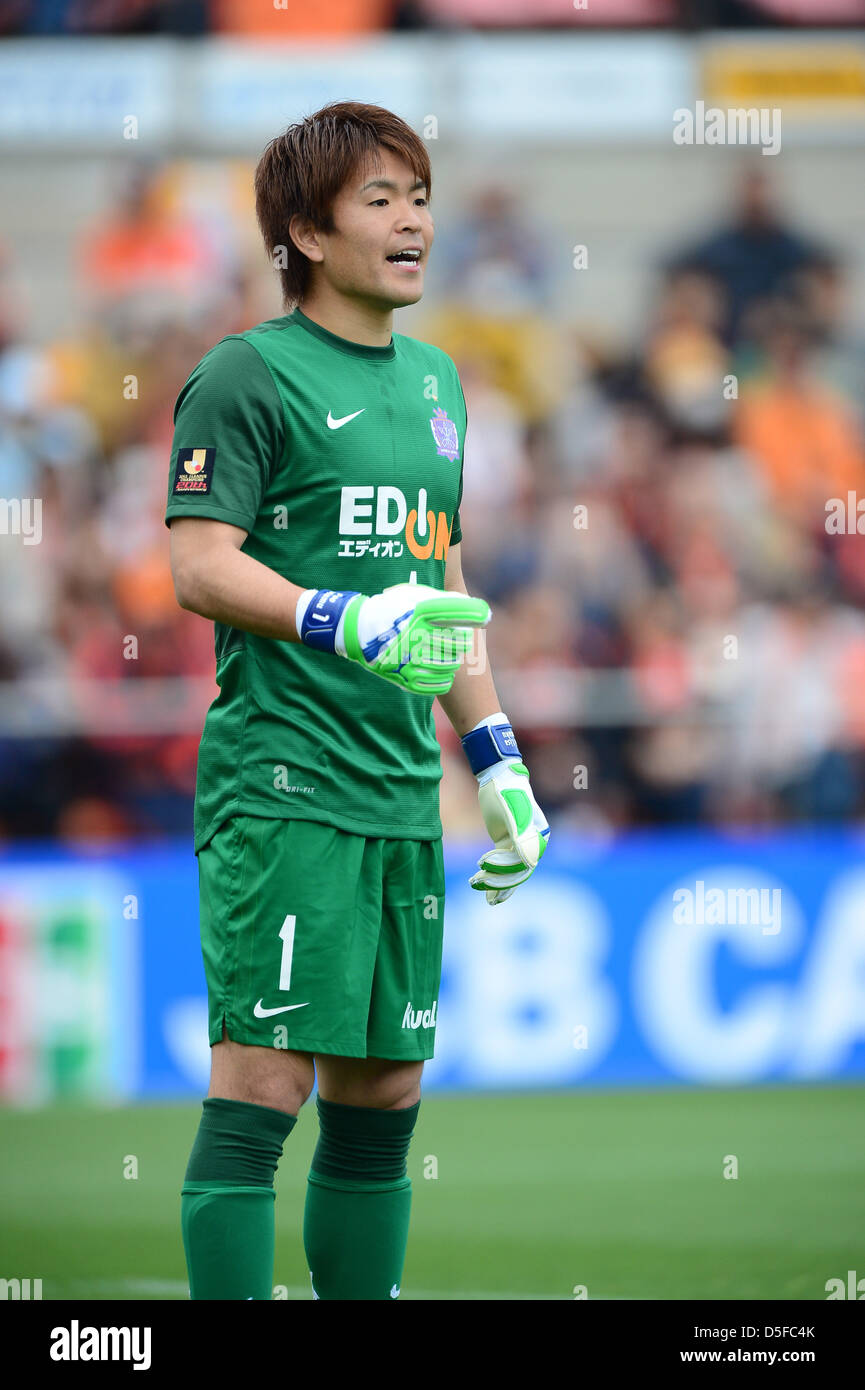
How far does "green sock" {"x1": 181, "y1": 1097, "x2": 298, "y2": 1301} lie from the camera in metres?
2.75

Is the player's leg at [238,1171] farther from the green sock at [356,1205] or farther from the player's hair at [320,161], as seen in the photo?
the player's hair at [320,161]

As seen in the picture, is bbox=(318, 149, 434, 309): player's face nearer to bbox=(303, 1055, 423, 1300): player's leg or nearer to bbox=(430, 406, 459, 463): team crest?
bbox=(430, 406, 459, 463): team crest

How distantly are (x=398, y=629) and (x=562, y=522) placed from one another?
591 centimetres

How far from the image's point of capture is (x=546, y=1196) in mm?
5098

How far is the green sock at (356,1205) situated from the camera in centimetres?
301

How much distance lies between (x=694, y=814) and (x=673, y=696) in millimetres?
563

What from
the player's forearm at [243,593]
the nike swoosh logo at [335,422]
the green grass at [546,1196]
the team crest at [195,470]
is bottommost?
the green grass at [546,1196]

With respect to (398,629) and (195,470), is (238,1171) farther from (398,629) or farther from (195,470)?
(195,470)

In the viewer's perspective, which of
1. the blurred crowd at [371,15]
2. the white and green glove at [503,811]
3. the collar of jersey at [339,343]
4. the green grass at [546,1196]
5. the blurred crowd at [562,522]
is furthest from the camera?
the blurred crowd at [371,15]

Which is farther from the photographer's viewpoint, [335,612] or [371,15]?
[371,15]

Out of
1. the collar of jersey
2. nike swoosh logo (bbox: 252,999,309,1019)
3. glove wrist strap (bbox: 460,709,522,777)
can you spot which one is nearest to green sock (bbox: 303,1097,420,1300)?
nike swoosh logo (bbox: 252,999,309,1019)

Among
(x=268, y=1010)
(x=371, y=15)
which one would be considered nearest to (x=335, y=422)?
(x=268, y=1010)

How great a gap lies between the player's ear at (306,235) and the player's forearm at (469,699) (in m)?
0.73

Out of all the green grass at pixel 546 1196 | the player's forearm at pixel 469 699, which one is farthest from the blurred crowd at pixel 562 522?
the player's forearm at pixel 469 699
